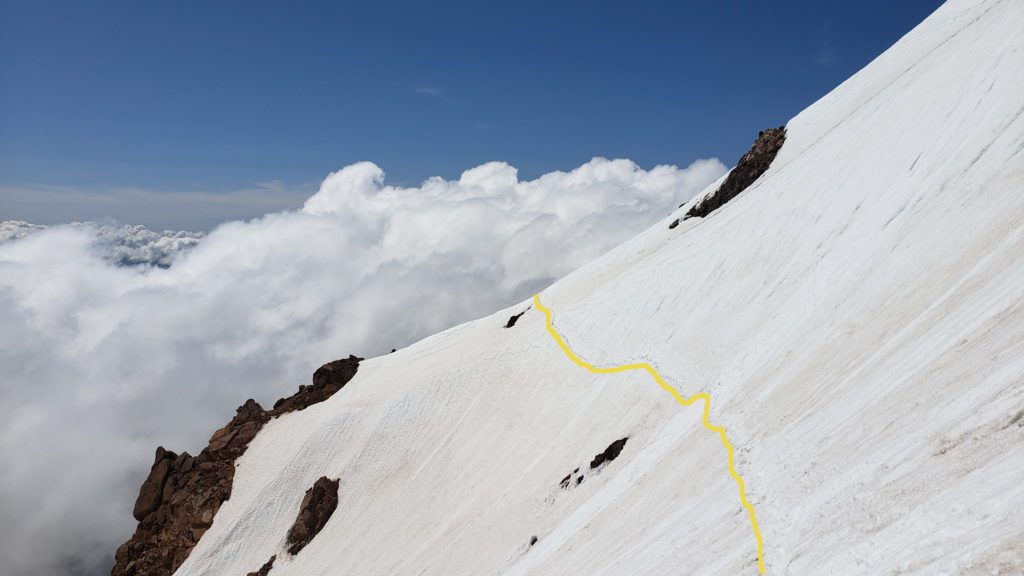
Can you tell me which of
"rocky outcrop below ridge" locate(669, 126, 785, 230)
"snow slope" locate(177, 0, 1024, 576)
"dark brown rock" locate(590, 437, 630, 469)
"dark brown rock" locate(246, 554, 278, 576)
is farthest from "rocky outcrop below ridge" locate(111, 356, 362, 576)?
"rocky outcrop below ridge" locate(669, 126, 785, 230)

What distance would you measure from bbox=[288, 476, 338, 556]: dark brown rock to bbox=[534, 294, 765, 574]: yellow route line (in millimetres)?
32045

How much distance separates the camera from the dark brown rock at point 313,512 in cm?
6316

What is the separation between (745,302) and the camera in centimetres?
4797

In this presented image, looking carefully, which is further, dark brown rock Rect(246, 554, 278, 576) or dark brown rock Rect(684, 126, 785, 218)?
dark brown rock Rect(684, 126, 785, 218)

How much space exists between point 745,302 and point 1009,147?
19630mm

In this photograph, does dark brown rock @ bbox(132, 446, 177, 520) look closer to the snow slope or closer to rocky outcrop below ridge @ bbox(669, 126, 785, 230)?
the snow slope

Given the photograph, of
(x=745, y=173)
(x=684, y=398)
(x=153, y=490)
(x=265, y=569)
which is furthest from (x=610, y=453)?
(x=153, y=490)

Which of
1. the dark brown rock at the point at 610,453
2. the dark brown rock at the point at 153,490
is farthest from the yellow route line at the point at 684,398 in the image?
the dark brown rock at the point at 153,490

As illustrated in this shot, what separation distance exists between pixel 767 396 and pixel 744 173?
50.6 meters

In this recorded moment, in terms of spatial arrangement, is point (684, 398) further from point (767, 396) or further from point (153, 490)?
point (153, 490)

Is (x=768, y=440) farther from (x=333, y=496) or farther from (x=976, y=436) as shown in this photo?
(x=333, y=496)

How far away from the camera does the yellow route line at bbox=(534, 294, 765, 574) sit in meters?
22.9

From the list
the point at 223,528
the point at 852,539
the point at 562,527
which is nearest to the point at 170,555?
the point at 223,528

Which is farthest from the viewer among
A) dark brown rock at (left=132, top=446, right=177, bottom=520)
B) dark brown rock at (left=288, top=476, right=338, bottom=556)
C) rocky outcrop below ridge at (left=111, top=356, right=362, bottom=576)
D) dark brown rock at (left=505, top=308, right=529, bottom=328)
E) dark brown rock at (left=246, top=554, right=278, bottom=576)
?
dark brown rock at (left=505, top=308, right=529, bottom=328)
